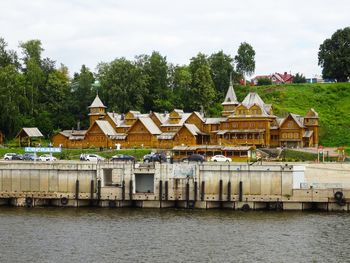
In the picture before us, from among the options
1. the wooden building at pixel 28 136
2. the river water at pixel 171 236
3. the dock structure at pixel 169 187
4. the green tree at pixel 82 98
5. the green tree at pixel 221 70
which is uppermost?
the green tree at pixel 221 70

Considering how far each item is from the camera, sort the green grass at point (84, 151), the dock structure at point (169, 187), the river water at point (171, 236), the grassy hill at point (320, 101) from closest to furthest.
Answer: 1. the river water at point (171, 236)
2. the dock structure at point (169, 187)
3. the green grass at point (84, 151)
4. the grassy hill at point (320, 101)

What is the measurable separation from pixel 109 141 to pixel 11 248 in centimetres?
7483

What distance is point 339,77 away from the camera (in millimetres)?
157625

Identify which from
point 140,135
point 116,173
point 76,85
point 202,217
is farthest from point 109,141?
point 202,217

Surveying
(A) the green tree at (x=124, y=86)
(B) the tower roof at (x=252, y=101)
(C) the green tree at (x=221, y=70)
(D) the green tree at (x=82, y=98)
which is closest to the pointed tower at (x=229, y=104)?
(B) the tower roof at (x=252, y=101)

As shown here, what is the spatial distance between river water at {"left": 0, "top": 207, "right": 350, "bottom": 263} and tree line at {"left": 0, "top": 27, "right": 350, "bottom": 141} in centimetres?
7130

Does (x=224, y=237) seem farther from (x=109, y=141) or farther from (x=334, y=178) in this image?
(x=109, y=141)

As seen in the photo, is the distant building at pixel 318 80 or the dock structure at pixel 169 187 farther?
the distant building at pixel 318 80

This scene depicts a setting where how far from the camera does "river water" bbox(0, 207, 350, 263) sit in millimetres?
47469

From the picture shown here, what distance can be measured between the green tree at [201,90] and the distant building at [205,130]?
1259cm

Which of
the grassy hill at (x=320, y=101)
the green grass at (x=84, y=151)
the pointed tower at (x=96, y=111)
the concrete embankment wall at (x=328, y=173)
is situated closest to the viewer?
the concrete embankment wall at (x=328, y=173)

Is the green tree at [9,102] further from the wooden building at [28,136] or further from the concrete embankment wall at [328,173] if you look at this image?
the concrete embankment wall at [328,173]

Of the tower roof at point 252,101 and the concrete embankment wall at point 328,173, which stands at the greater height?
the tower roof at point 252,101

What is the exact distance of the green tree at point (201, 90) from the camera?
139 m
